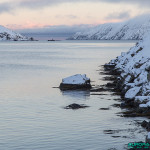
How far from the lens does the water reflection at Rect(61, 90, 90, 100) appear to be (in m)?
42.3

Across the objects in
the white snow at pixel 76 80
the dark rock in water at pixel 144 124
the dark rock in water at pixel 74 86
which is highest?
the white snow at pixel 76 80

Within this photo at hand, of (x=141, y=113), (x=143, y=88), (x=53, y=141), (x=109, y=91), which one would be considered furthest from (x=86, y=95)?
(x=53, y=141)

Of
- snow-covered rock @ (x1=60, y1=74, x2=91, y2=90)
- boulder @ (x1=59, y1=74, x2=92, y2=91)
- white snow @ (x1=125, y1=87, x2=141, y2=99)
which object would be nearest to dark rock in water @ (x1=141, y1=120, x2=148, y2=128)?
white snow @ (x1=125, y1=87, x2=141, y2=99)

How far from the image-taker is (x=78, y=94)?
1747 inches

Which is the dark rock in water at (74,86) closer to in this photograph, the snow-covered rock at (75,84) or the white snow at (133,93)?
the snow-covered rock at (75,84)

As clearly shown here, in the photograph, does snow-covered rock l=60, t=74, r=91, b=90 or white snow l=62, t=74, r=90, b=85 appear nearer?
snow-covered rock l=60, t=74, r=91, b=90

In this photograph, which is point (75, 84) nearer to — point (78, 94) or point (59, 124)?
point (78, 94)

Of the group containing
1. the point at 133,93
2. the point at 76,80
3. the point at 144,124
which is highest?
the point at 76,80

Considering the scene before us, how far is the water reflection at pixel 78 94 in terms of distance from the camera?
Result: 42281mm

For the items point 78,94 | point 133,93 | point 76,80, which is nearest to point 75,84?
point 76,80

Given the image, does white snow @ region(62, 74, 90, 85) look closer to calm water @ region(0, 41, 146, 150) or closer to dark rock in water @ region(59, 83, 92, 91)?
dark rock in water @ region(59, 83, 92, 91)

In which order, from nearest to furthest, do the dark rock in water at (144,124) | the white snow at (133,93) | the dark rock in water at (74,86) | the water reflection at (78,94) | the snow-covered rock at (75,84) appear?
the dark rock in water at (144,124), the white snow at (133,93), the water reflection at (78,94), the dark rock in water at (74,86), the snow-covered rock at (75,84)

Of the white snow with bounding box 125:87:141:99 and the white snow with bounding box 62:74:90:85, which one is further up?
the white snow with bounding box 62:74:90:85

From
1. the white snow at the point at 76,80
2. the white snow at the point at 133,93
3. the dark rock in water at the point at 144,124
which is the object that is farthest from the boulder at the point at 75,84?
the dark rock in water at the point at 144,124
